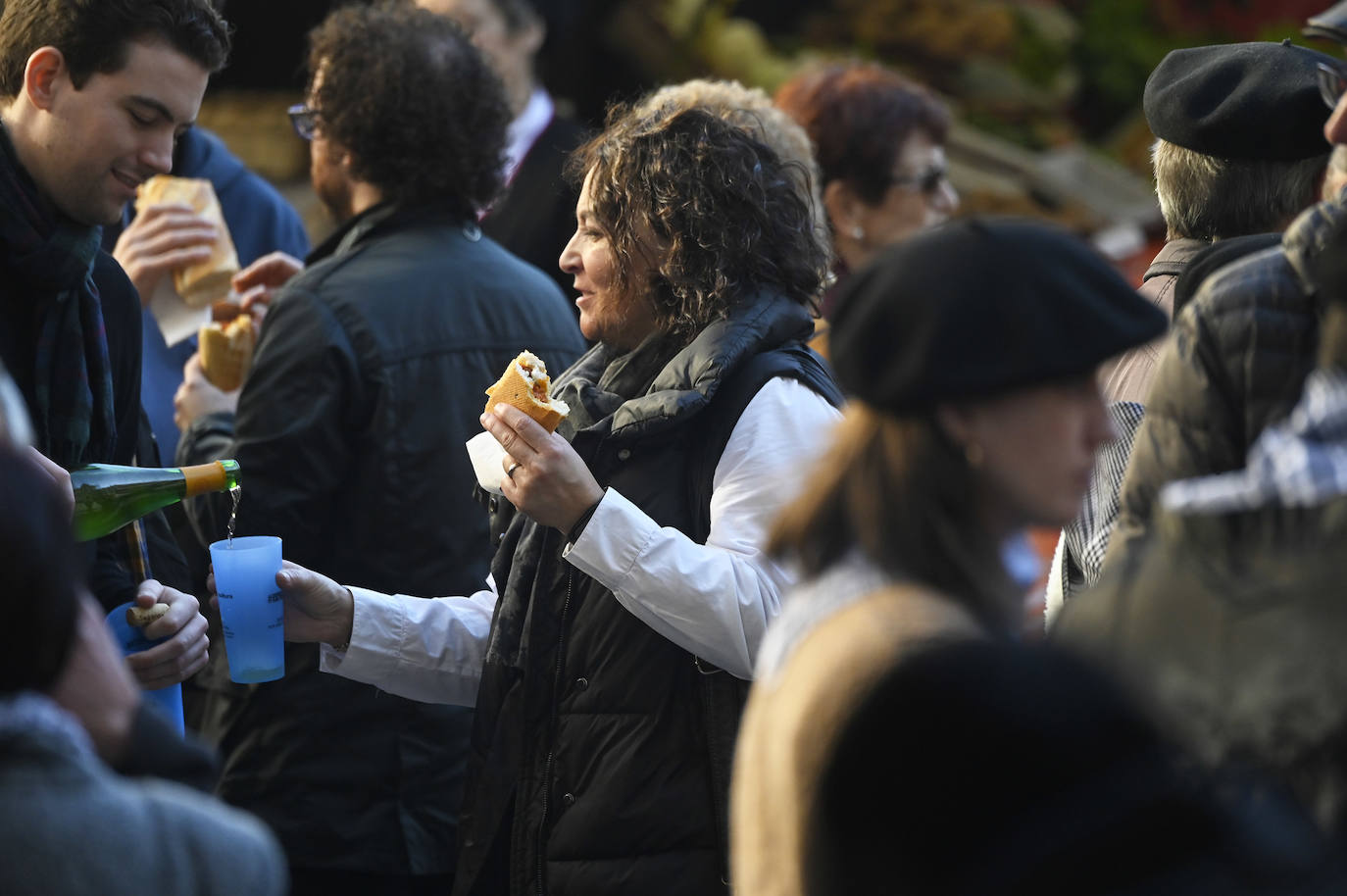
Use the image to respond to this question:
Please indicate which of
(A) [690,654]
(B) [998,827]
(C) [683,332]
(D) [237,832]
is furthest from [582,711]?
(B) [998,827]

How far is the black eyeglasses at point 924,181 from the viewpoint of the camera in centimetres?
473

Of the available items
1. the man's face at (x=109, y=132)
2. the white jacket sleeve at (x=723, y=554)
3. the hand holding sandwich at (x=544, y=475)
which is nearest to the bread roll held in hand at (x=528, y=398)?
the hand holding sandwich at (x=544, y=475)

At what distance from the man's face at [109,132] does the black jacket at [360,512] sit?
0.48 meters

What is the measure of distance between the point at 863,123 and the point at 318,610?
265 centimetres

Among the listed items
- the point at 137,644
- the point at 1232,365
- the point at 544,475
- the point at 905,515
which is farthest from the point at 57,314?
the point at 1232,365

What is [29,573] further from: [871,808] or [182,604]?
[182,604]

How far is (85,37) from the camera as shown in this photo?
296cm

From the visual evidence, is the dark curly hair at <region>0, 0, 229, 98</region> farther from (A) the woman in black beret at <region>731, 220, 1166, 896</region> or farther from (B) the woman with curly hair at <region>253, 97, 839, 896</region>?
(A) the woman in black beret at <region>731, 220, 1166, 896</region>

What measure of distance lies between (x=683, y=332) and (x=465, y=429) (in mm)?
838

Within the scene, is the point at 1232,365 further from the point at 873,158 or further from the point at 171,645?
the point at 873,158

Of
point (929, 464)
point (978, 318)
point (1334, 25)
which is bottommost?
point (929, 464)

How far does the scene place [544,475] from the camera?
8.33ft

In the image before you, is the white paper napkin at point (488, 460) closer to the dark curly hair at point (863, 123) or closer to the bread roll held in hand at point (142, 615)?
the bread roll held in hand at point (142, 615)

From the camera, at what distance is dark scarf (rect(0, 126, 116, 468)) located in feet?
9.23
